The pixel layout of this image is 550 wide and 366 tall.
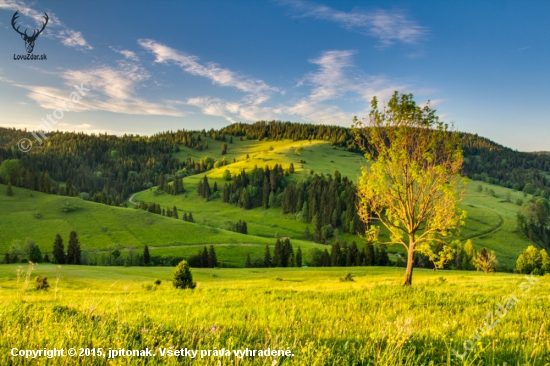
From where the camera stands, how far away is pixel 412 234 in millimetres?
25672

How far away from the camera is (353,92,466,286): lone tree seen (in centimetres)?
2417

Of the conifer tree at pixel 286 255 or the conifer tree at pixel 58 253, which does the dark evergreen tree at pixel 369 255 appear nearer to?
the conifer tree at pixel 286 255

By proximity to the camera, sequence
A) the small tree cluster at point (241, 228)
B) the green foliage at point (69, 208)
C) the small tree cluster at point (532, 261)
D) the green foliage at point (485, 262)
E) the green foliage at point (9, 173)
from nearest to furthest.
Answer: the green foliage at point (485, 262) → the small tree cluster at point (532, 261) → the green foliage at point (69, 208) → the small tree cluster at point (241, 228) → the green foliage at point (9, 173)

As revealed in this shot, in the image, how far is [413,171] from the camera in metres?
23.8

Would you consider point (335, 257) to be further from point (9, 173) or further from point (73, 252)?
point (9, 173)

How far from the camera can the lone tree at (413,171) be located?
952 inches

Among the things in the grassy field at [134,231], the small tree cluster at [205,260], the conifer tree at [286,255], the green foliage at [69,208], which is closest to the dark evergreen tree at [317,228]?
the grassy field at [134,231]

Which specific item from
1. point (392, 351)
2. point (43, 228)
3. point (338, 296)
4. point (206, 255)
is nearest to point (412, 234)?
point (338, 296)

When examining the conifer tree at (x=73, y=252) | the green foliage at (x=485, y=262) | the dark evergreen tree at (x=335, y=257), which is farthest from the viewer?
→ the dark evergreen tree at (x=335, y=257)

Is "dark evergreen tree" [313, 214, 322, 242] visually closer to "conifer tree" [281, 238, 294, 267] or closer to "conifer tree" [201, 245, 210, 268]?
"conifer tree" [281, 238, 294, 267]

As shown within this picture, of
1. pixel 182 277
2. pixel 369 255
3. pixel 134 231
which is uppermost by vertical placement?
pixel 182 277

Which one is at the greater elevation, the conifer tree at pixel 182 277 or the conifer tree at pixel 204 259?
the conifer tree at pixel 182 277

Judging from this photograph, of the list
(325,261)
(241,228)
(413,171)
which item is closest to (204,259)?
(325,261)

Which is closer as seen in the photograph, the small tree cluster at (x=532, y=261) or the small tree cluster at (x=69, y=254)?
the small tree cluster at (x=532, y=261)
